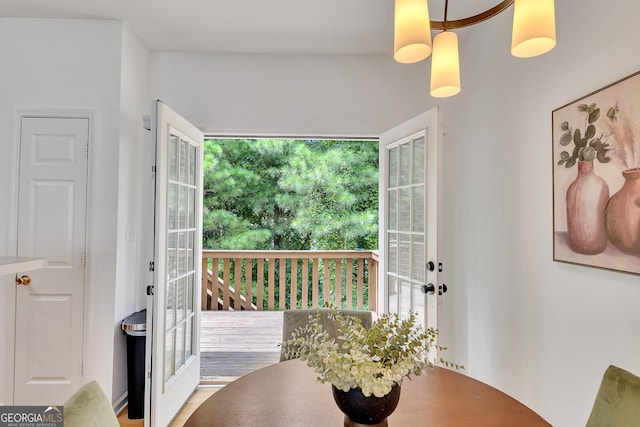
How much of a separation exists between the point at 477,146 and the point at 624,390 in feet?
5.85

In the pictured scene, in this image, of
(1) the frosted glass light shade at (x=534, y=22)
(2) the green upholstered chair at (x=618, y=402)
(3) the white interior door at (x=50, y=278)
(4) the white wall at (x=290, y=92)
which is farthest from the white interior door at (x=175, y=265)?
(2) the green upholstered chair at (x=618, y=402)

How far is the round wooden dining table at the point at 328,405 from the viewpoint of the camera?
3.45 ft

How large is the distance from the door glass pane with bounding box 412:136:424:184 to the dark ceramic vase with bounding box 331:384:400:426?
157 centimetres

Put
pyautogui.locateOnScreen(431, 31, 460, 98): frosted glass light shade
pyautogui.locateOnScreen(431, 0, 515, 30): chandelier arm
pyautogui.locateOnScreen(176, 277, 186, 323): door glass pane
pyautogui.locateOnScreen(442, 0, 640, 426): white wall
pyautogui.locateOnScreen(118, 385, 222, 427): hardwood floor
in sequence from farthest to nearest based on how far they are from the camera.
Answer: pyautogui.locateOnScreen(176, 277, 186, 323): door glass pane, pyautogui.locateOnScreen(118, 385, 222, 427): hardwood floor, pyautogui.locateOnScreen(442, 0, 640, 426): white wall, pyautogui.locateOnScreen(431, 31, 460, 98): frosted glass light shade, pyautogui.locateOnScreen(431, 0, 515, 30): chandelier arm

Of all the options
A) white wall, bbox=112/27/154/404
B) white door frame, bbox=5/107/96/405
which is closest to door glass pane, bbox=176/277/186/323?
white wall, bbox=112/27/154/404

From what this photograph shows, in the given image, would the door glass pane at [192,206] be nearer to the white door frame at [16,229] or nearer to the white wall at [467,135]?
the white wall at [467,135]

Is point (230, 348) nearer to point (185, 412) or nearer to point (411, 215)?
point (185, 412)

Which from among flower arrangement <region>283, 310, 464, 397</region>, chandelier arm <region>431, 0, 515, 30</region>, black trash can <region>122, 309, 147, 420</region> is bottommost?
black trash can <region>122, 309, 147, 420</region>

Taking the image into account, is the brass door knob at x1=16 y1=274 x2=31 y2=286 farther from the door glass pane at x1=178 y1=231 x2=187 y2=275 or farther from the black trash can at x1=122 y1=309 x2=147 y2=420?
the door glass pane at x1=178 y1=231 x2=187 y2=275

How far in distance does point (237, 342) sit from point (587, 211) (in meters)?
3.30

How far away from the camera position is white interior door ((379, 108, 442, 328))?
213 centimetres

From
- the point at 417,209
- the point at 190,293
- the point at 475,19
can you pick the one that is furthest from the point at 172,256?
the point at 475,19

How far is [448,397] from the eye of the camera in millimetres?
1221

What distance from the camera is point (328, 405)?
1.15 metres
